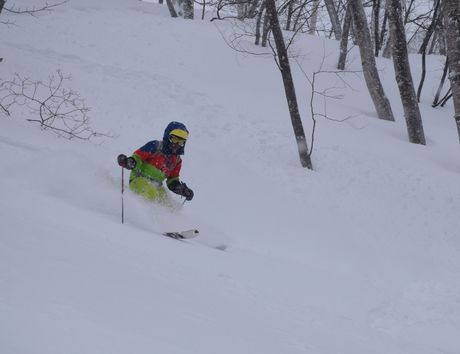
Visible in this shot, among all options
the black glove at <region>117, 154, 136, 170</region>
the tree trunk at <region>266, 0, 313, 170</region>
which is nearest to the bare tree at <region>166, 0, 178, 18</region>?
the tree trunk at <region>266, 0, 313, 170</region>

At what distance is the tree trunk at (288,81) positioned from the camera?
25.2 ft

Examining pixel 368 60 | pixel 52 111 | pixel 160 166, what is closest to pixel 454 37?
pixel 368 60

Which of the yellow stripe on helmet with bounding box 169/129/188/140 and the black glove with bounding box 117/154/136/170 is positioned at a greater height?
the yellow stripe on helmet with bounding box 169/129/188/140

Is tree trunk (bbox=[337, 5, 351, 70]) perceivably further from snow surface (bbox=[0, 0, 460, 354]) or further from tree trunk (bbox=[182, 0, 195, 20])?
tree trunk (bbox=[182, 0, 195, 20])

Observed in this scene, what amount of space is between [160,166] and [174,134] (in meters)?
0.51

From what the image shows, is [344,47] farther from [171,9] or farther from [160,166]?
[160,166]

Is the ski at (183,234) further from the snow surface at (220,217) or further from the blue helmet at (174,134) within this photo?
the blue helmet at (174,134)

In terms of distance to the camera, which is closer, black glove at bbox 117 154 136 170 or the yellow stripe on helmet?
black glove at bbox 117 154 136 170

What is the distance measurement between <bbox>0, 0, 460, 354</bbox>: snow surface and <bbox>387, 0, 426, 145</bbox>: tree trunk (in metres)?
0.56

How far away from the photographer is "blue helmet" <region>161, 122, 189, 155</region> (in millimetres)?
6004

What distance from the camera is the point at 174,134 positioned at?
6016mm

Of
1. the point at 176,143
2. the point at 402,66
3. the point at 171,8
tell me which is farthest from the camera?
the point at 171,8

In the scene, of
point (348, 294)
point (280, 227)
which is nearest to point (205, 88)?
point (280, 227)

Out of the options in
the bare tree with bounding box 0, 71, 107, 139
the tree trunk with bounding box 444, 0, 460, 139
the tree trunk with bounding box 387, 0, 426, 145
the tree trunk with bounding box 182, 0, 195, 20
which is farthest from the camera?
the tree trunk with bounding box 182, 0, 195, 20
